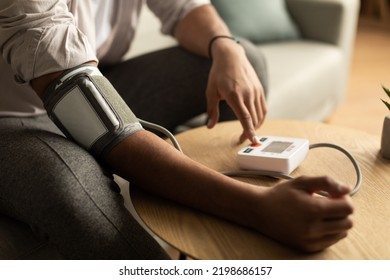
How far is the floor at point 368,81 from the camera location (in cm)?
252

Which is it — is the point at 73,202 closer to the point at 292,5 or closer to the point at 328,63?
the point at 328,63

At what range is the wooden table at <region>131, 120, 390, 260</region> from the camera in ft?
2.67

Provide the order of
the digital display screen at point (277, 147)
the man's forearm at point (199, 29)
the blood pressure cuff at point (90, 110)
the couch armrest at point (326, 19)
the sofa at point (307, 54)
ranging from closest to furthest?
the blood pressure cuff at point (90, 110)
the digital display screen at point (277, 147)
the man's forearm at point (199, 29)
the sofa at point (307, 54)
the couch armrest at point (326, 19)

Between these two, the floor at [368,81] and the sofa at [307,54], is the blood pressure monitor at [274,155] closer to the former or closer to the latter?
the sofa at [307,54]

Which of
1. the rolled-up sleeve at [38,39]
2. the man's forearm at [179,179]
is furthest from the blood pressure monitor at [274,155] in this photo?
the rolled-up sleeve at [38,39]

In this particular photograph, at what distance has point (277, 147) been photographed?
1.06 m

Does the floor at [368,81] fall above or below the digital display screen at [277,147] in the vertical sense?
below

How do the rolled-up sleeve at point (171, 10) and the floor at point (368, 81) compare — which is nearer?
the rolled-up sleeve at point (171, 10)

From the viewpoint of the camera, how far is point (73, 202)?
86 centimetres

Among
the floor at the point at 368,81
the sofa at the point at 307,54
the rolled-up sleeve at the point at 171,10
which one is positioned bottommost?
the floor at the point at 368,81

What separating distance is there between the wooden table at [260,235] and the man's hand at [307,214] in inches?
1.0

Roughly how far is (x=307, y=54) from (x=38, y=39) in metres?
1.37
